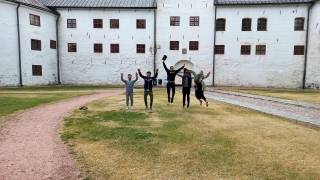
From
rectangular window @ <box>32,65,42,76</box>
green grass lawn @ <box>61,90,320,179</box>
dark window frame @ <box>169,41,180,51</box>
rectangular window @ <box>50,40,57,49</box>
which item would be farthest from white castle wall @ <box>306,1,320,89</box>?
rectangular window @ <box>32,65,42,76</box>

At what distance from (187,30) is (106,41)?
9.58 meters

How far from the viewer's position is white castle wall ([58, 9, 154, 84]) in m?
38.6

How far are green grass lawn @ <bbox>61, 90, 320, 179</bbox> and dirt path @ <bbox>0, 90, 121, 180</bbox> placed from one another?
14.5 inches

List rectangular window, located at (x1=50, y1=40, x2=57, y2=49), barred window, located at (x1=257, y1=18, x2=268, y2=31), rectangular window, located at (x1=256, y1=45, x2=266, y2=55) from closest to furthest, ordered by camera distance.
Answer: barred window, located at (x1=257, y1=18, x2=268, y2=31), rectangular window, located at (x1=256, y1=45, x2=266, y2=55), rectangular window, located at (x1=50, y1=40, x2=57, y2=49)

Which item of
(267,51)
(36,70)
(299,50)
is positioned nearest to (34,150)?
(36,70)

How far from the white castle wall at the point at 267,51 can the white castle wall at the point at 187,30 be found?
1194mm

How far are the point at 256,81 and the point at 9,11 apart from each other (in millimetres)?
27476

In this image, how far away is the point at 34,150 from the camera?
868cm

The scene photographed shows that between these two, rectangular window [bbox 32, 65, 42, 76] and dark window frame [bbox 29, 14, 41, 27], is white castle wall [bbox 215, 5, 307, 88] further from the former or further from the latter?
dark window frame [bbox 29, 14, 41, 27]

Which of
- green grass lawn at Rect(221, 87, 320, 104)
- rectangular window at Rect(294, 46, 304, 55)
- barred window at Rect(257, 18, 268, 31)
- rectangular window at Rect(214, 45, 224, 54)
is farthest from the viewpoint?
rectangular window at Rect(214, 45, 224, 54)

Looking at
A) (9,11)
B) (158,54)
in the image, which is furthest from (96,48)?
(9,11)

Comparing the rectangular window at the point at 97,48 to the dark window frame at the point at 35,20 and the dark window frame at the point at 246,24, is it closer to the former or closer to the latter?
the dark window frame at the point at 35,20

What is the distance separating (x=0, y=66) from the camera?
3166 cm

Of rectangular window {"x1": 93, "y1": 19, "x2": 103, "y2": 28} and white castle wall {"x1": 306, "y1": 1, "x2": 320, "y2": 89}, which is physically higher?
rectangular window {"x1": 93, "y1": 19, "x2": 103, "y2": 28}
